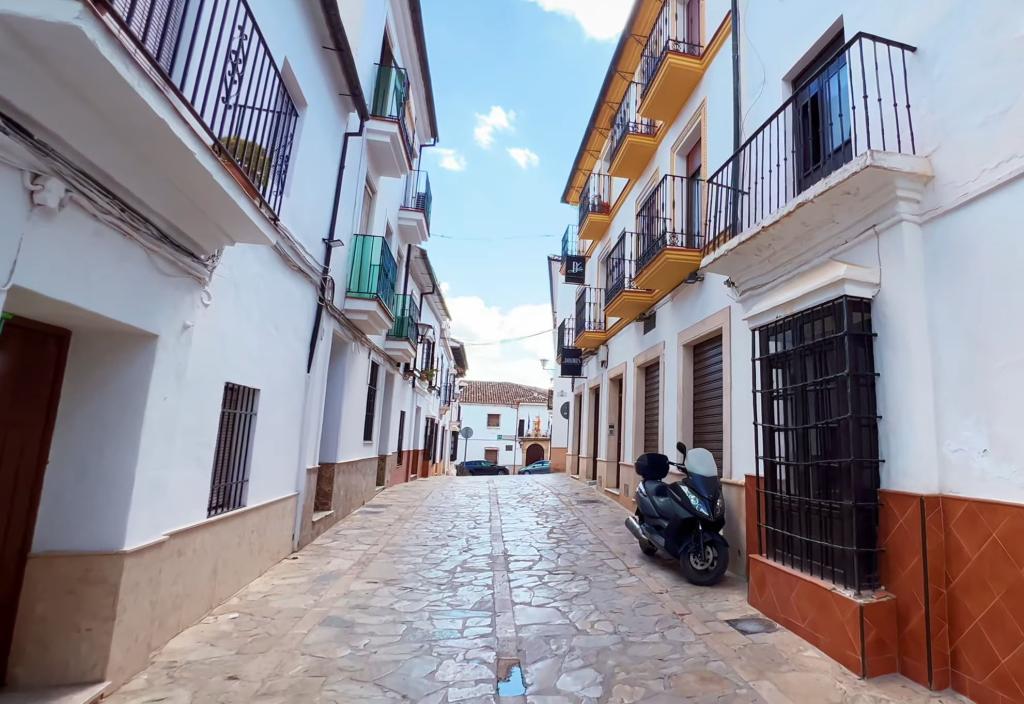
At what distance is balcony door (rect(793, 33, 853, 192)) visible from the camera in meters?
4.55

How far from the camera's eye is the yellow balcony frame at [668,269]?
6.80 m

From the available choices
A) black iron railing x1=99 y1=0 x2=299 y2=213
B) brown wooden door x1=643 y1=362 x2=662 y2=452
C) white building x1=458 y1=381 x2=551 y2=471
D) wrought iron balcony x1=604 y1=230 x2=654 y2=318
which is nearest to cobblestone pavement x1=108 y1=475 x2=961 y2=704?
brown wooden door x1=643 y1=362 x2=662 y2=452

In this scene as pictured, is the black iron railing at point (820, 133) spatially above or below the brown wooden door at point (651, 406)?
above

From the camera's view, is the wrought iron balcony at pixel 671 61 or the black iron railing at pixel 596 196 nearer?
the wrought iron balcony at pixel 671 61

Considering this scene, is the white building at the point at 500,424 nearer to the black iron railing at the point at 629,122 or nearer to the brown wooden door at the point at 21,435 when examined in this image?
the black iron railing at the point at 629,122

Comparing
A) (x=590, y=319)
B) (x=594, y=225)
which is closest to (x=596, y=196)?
(x=594, y=225)

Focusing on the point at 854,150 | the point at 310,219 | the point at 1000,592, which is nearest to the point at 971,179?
the point at 854,150

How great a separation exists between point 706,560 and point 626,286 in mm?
5214

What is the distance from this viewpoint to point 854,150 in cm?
404

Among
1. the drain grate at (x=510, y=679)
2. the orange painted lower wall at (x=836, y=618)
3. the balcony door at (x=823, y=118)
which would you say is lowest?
the drain grate at (x=510, y=679)

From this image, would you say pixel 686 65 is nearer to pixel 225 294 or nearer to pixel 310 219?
pixel 310 219

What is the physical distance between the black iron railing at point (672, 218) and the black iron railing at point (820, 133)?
0.72m

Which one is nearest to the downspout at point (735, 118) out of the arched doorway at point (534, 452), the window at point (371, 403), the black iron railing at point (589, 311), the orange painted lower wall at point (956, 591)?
the orange painted lower wall at point (956, 591)

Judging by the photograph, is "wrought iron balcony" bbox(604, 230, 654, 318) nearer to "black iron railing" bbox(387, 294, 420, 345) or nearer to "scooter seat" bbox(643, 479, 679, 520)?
"scooter seat" bbox(643, 479, 679, 520)
